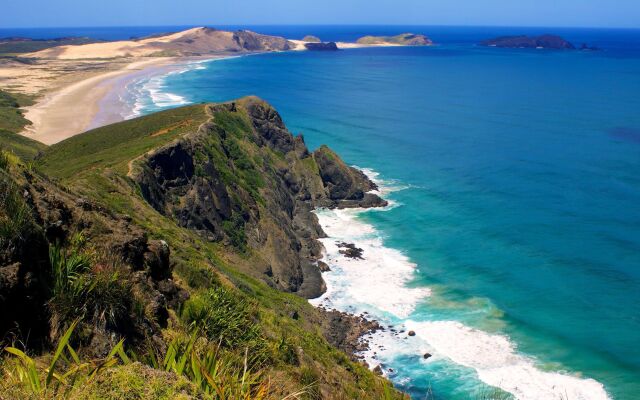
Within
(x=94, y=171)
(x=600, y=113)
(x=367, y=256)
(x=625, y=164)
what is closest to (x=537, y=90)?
(x=600, y=113)

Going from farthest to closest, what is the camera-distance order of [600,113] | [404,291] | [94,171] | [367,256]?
[600,113]
[367,256]
[404,291]
[94,171]

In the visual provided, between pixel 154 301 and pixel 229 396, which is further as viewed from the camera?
pixel 154 301

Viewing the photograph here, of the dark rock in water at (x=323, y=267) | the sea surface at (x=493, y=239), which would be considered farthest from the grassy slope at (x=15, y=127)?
the dark rock in water at (x=323, y=267)

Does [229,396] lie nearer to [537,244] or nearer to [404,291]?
[404,291]

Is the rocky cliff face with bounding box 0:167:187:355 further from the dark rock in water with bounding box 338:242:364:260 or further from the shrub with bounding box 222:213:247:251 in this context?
the dark rock in water with bounding box 338:242:364:260

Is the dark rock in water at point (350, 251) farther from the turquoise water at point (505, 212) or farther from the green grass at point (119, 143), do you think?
the green grass at point (119, 143)

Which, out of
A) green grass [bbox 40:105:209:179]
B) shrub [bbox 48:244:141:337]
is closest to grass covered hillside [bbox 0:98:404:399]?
shrub [bbox 48:244:141:337]

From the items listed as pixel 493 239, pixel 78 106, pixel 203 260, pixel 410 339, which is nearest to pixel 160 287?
pixel 203 260
